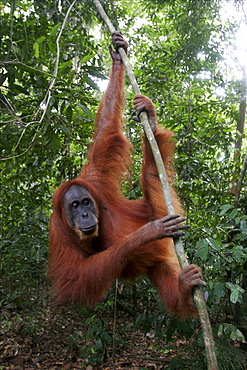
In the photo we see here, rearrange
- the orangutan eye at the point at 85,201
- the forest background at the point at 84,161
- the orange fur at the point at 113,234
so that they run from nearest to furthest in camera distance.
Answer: the orange fur at the point at 113,234
the orangutan eye at the point at 85,201
the forest background at the point at 84,161

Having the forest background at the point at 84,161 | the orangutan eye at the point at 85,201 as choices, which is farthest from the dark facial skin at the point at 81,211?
the forest background at the point at 84,161

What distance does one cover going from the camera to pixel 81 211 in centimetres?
299

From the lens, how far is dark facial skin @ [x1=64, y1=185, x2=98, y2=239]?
2.90 metres

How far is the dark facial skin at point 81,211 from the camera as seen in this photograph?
2.90m

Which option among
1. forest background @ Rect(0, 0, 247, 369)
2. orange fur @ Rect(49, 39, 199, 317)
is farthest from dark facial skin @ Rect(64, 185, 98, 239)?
forest background @ Rect(0, 0, 247, 369)

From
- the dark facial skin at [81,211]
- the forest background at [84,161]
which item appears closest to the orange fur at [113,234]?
the dark facial skin at [81,211]

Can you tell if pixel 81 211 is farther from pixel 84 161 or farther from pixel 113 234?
pixel 84 161

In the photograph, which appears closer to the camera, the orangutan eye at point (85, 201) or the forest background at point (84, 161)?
the orangutan eye at point (85, 201)

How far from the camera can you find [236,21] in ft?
17.8

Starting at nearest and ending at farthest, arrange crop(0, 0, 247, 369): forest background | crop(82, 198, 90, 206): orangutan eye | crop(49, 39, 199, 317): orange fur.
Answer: crop(49, 39, 199, 317): orange fur
crop(82, 198, 90, 206): orangutan eye
crop(0, 0, 247, 369): forest background

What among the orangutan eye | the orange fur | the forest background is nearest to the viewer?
the orange fur

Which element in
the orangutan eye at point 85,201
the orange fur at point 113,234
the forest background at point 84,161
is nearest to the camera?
the orange fur at point 113,234

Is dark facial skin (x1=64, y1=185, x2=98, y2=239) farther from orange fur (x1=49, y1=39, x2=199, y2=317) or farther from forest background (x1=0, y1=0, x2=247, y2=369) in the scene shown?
forest background (x1=0, y1=0, x2=247, y2=369)

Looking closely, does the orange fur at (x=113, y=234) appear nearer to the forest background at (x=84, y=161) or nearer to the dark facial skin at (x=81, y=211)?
the dark facial skin at (x=81, y=211)
